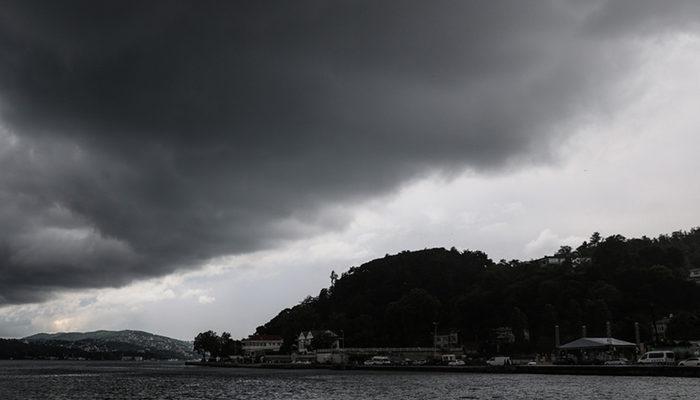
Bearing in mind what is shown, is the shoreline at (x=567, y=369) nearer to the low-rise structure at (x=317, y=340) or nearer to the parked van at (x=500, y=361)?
the parked van at (x=500, y=361)

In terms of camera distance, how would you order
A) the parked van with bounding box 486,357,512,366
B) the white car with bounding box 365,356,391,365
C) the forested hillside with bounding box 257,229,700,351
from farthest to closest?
the white car with bounding box 365,356,391,365, the forested hillside with bounding box 257,229,700,351, the parked van with bounding box 486,357,512,366

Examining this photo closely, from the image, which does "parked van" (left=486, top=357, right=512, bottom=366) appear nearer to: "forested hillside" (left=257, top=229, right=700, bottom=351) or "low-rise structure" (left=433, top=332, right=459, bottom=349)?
"forested hillside" (left=257, top=229, right=700, bottom=351)

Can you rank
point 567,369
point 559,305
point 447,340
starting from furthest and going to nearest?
point 447,340 → point 559,305 → point 567,369

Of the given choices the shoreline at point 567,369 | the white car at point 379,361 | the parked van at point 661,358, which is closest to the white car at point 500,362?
the shoreline at point 567,369

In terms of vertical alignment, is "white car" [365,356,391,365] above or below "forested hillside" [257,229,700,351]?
below

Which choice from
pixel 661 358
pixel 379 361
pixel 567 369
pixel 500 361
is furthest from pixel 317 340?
pixel 661 358

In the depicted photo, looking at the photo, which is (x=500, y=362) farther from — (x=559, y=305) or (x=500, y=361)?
(x=559, y=305)

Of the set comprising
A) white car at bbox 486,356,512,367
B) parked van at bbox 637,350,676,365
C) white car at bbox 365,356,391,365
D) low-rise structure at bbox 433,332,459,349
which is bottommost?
white car at bbox 365,356,391,365

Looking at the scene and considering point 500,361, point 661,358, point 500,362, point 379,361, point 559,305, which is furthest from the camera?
point 559,305

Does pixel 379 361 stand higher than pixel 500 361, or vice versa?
pixel 500 361

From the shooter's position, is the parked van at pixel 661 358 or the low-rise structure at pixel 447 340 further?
the low-rise structure at pixel 447 340

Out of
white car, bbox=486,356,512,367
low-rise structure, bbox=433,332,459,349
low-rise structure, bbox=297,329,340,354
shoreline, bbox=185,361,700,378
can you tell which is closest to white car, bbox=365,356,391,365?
shoreline, bbox=185,361,700,378

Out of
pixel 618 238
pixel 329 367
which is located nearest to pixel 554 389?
pixel 329 367

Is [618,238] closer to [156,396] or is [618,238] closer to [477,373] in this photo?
[477,373]
